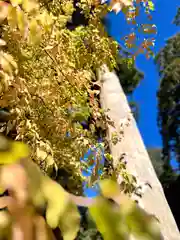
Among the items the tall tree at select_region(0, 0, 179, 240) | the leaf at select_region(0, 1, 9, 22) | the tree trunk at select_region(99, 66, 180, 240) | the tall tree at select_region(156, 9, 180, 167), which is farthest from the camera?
the tall tree at select_region(156, 9, 180, 167)

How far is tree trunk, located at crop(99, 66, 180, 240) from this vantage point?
2.19m

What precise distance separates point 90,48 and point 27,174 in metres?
1.38

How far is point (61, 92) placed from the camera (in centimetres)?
152

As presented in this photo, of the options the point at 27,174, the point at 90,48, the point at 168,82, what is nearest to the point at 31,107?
the point at 90,48

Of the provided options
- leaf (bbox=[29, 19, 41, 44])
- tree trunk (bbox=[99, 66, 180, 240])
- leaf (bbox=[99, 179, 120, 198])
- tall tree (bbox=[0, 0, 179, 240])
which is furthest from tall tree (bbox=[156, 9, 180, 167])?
leaf (bbox=[99, 179, 120, 198])

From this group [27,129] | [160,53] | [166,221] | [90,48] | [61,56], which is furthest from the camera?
[160,53]

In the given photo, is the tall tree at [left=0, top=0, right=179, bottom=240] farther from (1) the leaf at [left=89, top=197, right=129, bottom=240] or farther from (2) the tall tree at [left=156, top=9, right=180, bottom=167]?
(2) the tall tree at [left=156, top=9, right=180, bottom=167]

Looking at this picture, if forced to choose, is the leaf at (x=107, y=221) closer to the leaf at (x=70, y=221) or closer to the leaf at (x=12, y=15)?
the leaf at (x=70, y=221)

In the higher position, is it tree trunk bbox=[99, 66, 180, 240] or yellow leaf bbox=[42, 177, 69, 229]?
yellow leaf bbox=[42, 177, 69, 229]

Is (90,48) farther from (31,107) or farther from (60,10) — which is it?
(31,107)

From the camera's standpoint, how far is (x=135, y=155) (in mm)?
2674

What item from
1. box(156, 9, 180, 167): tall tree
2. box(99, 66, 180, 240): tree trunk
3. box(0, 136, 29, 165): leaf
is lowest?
box(156, 9, 180, 167): tall tree

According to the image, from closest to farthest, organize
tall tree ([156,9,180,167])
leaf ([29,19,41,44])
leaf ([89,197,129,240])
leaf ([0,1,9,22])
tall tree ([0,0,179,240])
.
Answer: leaf ([89,197,129,240])
leaf ([0,1,9,22])
leaf ([29,19,41,44])
tall tree ([0,0,179,240])
tall tree ([156,9,180,167])

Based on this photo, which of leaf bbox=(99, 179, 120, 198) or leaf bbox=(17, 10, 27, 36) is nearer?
leaf bbox=(99, 179, 120, 198)
